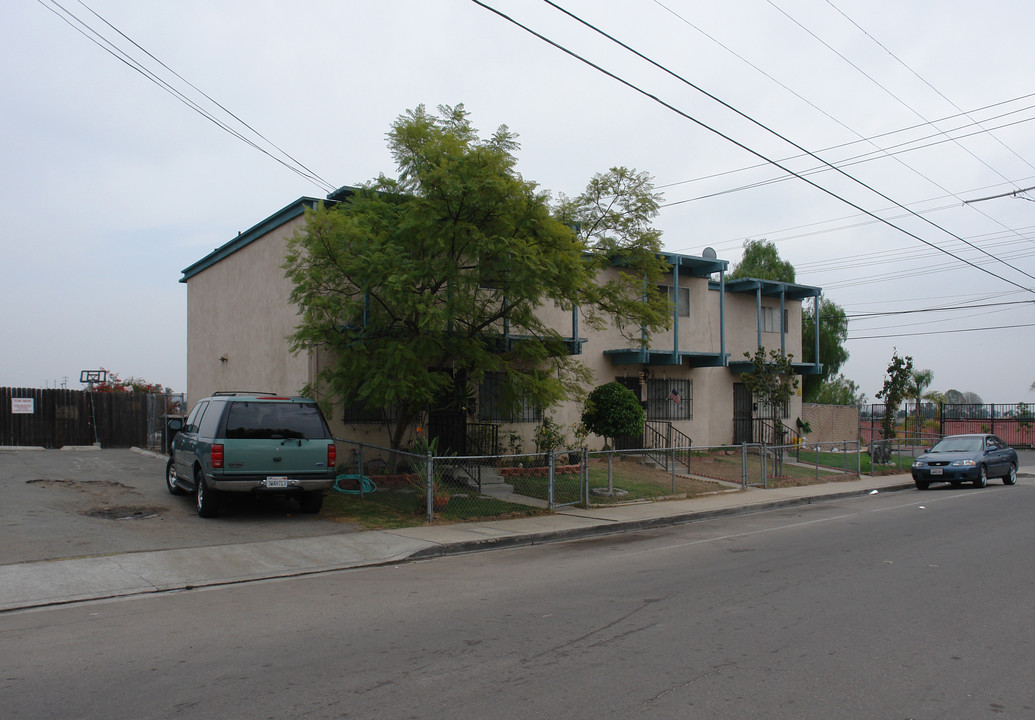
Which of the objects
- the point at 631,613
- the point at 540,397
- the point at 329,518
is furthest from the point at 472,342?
the point at 631,613

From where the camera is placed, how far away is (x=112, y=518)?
12336 mm

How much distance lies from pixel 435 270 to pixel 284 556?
5.31 m

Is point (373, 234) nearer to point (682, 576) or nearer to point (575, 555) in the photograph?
point (575, 555)

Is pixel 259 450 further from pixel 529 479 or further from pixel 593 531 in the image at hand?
pixel 529 479

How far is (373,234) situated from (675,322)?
11811 mm

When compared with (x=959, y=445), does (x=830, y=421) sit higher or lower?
higher

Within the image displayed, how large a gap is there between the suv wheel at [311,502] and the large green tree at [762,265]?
3202 centimetres

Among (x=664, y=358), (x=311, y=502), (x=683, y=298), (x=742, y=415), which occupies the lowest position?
(x=311, y=502)

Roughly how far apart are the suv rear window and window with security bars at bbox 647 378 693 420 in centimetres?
1367

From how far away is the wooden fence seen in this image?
2430 centimetres

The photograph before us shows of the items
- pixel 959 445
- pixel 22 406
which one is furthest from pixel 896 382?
→ pixel 22 406

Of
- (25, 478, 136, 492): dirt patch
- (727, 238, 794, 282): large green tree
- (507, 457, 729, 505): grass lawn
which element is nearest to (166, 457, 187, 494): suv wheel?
(25, 478, 136, 492): dirt patch

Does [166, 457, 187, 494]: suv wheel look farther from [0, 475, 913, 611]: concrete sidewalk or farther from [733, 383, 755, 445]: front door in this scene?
[733, 383, 755, 445]: front door

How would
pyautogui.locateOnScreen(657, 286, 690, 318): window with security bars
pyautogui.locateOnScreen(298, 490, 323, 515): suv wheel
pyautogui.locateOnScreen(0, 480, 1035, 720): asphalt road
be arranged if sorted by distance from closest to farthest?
pyautogui.locateOnScreen(0, 480, 1035, 720): asphalt road → pyautogui.locateOnScreen(298, 490, 323, 515): suv wheel → pyautogui.locateOnScreen(657, 286, 690, 318): window with security bars
